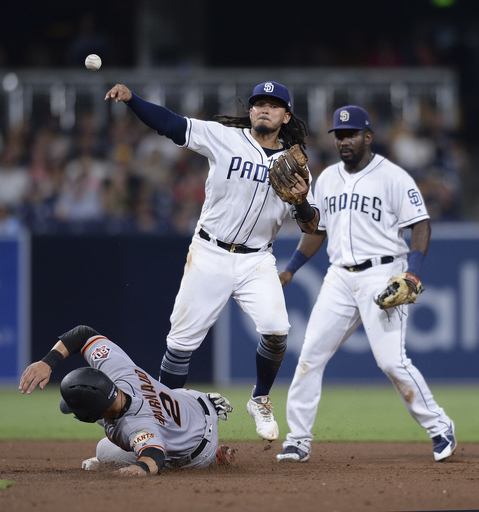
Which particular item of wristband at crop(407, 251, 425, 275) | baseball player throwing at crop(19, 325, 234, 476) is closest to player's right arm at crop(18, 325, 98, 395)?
baseball player throwing at crop(19, 325, 234, 476)

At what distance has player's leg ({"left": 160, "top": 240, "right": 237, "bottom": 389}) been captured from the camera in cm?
564

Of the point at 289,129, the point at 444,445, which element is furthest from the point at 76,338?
the point at 444,445

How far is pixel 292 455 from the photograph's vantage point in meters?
5.75

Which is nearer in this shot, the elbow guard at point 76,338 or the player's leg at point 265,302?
the elbow guard at point 76,338

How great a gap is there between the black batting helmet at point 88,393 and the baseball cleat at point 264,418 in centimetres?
142

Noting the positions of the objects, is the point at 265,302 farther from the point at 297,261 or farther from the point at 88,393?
the point at 88,393

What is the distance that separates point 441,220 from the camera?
11.3 metres

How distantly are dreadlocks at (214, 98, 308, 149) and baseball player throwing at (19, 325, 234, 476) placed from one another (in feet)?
5.99

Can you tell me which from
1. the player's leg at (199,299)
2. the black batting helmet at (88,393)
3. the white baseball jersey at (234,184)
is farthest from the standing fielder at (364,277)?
the black batting helmet at (88,393)

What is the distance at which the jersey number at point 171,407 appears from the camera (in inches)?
195

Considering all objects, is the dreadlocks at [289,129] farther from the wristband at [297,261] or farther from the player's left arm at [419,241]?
the player's left arm at [419,241]

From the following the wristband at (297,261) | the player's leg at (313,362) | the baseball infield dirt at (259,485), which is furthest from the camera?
the wristband at (297,261)

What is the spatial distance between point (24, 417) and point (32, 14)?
9.78m

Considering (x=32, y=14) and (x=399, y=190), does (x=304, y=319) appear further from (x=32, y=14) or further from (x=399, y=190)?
(x=32, y=14)
